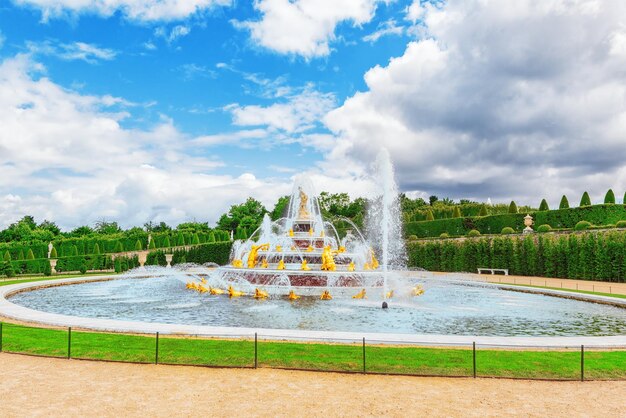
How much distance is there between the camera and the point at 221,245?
62.6 meters

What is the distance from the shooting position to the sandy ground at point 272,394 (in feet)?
28.0

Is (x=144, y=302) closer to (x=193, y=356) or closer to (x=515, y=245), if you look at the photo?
(x=193, y=356)

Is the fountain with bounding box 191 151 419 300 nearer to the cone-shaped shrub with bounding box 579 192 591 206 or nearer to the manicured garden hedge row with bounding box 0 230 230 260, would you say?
the cone-shaped shrub with bounding box 579 192 591 206

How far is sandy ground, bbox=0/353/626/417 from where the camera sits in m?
8.53

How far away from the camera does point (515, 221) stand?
50562mm

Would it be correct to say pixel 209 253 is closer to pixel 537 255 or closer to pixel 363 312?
pixel 537 255

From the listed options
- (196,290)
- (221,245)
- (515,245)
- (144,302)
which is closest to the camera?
(144,302)

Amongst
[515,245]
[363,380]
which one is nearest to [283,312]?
[363,380]

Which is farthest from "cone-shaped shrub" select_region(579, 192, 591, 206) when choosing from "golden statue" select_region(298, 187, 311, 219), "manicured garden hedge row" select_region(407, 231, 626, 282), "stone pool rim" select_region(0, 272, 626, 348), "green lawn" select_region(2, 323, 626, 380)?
"green lawn" select_region(2, 323, 626, 380)

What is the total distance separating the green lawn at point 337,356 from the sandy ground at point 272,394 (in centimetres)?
49

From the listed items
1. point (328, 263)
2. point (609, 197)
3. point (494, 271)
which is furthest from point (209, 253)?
point (609, 197)

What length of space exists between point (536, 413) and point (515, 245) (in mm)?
37518

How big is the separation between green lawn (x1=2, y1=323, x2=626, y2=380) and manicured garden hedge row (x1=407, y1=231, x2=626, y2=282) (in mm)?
26594

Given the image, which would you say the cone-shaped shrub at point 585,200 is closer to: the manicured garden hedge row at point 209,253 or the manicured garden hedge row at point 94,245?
the manicured garden hedge row at point 209,253
